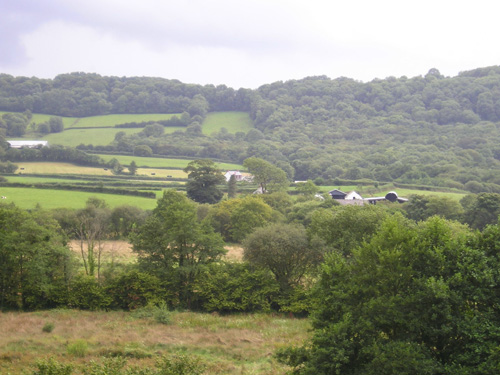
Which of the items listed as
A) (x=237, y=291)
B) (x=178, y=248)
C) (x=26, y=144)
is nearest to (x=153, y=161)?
(x=26, y=144)

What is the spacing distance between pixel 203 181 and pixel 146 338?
48.1 m

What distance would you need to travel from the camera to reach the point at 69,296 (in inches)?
1146

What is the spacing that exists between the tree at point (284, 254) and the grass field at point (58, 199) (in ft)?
112

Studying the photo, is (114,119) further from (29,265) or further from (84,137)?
(29,265)

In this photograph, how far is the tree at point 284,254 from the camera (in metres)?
30.8

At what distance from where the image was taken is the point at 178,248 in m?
31.8

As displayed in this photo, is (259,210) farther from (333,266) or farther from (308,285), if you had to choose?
(333,266)

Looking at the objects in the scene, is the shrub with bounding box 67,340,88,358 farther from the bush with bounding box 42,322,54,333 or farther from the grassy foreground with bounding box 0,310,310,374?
the bush with bounding box 42,322,54,333

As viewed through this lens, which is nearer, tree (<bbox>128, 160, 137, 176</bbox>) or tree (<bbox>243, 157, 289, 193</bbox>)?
tree (<bbox>243, 157, 289, 193</bbox>)

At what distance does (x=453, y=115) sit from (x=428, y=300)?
500ft

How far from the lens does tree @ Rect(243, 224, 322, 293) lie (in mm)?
30844

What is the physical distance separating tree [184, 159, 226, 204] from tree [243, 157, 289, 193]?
10.0 meters

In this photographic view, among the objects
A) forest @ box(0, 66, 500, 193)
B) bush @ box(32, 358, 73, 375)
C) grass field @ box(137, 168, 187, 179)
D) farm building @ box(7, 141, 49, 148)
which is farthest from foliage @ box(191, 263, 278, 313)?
farm building @ box(7, 141, 49, 148)

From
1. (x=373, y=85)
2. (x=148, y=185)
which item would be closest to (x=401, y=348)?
(x=148, y=185)
